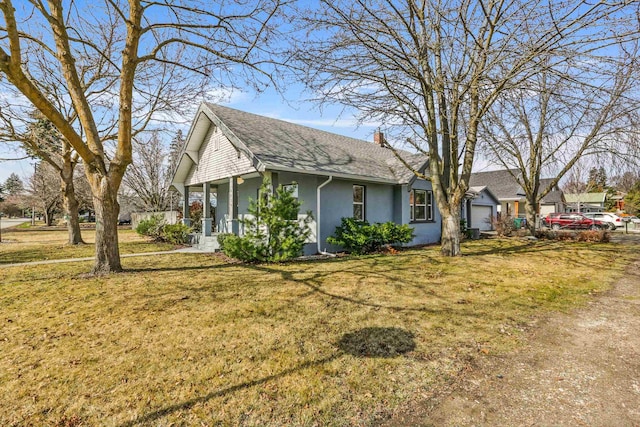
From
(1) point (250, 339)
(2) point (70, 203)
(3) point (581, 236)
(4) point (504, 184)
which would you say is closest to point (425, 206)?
(3) point (581, 236)

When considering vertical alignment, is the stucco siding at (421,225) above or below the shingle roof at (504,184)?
below

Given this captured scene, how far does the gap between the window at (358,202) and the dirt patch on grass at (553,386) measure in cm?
908

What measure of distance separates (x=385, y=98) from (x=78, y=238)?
51.7 feet

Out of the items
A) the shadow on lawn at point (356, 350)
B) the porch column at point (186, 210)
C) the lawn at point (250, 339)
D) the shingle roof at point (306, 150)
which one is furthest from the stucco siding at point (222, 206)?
the shadow on lawn at point (356, 350)

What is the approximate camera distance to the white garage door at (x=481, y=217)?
2528cm

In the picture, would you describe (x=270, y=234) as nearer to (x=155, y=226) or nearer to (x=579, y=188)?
(x=155, y=226)

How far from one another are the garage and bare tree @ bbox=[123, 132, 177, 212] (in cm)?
2481

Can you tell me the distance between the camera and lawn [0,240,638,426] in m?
2.78

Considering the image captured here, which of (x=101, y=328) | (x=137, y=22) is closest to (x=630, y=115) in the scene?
(x=137, y=22)

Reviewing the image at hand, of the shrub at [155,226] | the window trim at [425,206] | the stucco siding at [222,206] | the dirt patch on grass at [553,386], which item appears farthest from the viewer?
the shrub at [155,226]

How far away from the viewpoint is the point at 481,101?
1027 centimetres

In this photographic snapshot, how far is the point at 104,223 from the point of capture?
7848mm

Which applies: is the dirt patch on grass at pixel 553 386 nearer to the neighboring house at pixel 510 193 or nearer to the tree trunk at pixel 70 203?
the tree trunk at pixel 70 203

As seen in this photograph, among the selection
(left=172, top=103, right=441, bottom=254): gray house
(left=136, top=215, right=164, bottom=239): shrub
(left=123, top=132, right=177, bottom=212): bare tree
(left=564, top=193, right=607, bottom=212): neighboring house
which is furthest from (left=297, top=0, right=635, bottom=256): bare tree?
(left=564, top=193, right=607, bottom=212): neighboring house
